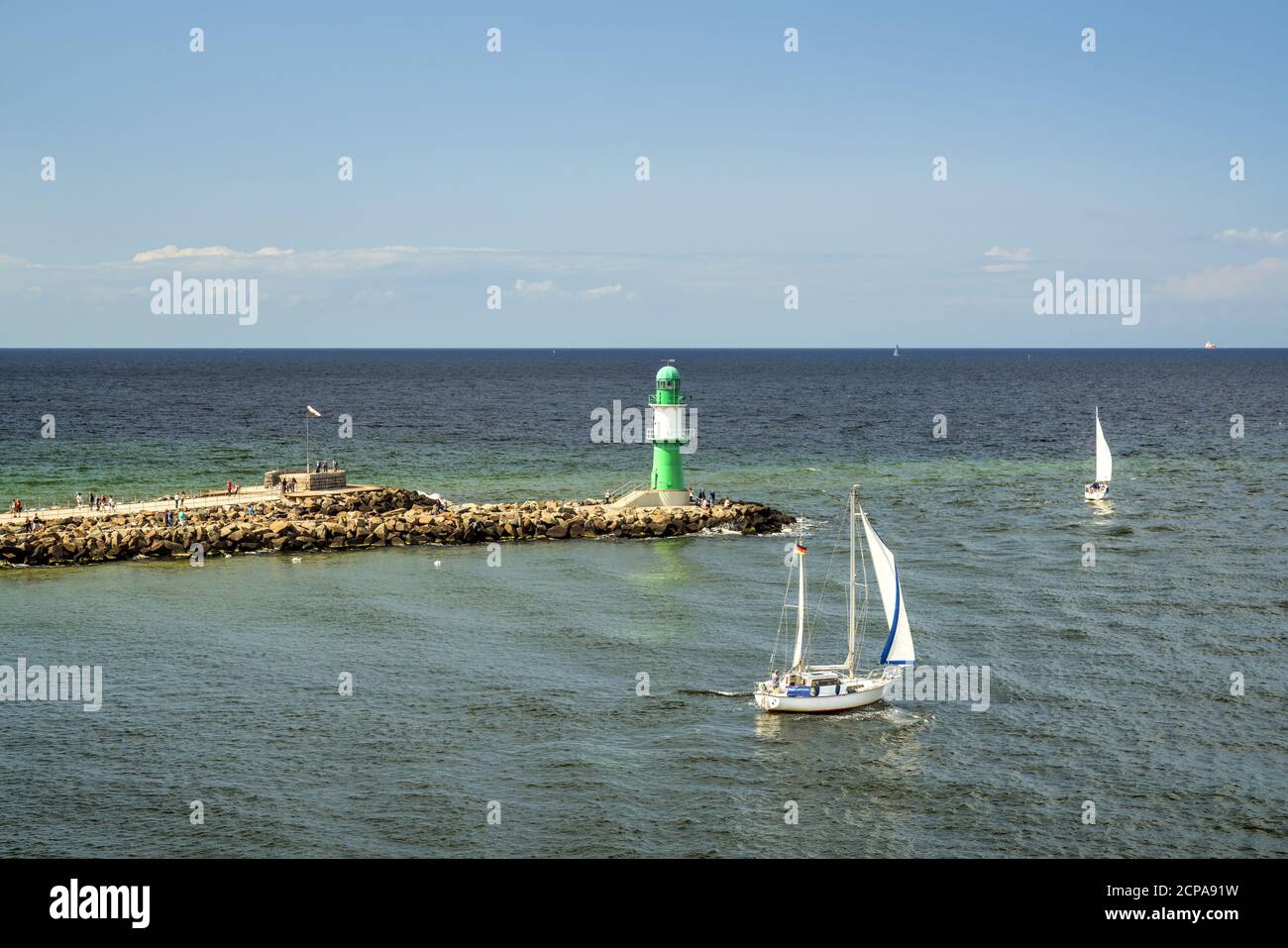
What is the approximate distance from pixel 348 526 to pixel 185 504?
41.2 ft

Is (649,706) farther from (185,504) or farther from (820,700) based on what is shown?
(185,504)

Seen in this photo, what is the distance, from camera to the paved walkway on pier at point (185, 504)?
232 ft

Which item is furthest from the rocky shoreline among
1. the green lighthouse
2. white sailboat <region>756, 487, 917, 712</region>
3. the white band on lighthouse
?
white sailboat <region>756, 487, 917, 712</region>

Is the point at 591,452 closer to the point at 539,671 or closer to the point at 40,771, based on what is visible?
the point at 539,671

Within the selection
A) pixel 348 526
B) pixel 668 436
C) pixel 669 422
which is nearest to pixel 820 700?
pixel 669 422

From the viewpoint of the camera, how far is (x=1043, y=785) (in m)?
33.9

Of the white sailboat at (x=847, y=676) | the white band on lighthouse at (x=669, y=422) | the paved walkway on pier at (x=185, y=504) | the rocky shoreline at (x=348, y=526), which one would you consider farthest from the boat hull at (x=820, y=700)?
the paved walkway on pier at (x=185, y=504)

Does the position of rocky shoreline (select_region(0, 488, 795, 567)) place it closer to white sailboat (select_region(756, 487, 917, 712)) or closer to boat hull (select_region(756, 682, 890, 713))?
white sailboat (select_region(756, 487, 917, 712))

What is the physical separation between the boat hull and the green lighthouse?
113 feet

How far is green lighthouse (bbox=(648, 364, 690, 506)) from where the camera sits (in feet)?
244

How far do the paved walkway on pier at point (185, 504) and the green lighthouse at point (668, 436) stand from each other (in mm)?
18586

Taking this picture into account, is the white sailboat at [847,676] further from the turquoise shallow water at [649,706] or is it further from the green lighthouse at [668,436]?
the green lighthouse at [668,436]

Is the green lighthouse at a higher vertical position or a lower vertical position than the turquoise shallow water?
higher
